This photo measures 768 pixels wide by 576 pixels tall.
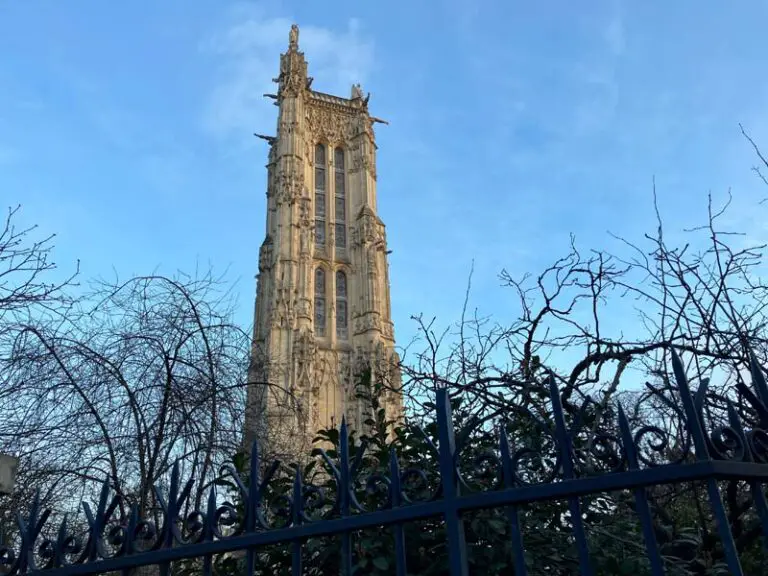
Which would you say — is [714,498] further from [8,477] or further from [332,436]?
[8,477]

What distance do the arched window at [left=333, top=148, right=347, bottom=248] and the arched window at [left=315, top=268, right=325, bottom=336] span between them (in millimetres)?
2241

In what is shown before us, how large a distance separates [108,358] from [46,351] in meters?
0.51

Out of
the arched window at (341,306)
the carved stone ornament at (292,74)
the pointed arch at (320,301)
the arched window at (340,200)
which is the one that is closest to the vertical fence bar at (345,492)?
the pointed arch at (320,301)

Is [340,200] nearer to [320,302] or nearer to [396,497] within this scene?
[320,302]

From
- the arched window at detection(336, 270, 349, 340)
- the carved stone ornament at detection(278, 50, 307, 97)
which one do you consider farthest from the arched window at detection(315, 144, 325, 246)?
the carved stone ornament at detection(278, 50, 307, 97)

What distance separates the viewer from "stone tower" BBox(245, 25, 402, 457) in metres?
28.5

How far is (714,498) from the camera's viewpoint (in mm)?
1646

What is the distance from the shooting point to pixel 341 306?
32.4 metres

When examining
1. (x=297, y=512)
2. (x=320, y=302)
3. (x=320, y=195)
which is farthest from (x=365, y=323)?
(x=297, y=512)

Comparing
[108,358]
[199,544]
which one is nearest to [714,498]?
[199,544]

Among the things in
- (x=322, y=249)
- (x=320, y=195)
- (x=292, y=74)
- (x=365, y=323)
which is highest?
(x=292, y=74)

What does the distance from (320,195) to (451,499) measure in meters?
34.3

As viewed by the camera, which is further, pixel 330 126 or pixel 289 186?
pixel 330 126

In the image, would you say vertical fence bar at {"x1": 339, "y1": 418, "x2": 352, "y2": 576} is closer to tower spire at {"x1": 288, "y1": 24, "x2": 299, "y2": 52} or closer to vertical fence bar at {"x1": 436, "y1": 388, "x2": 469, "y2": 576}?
vertical fence bar at {"x1": 436, "y1": 388, "x2": 469, "y2": 576}
